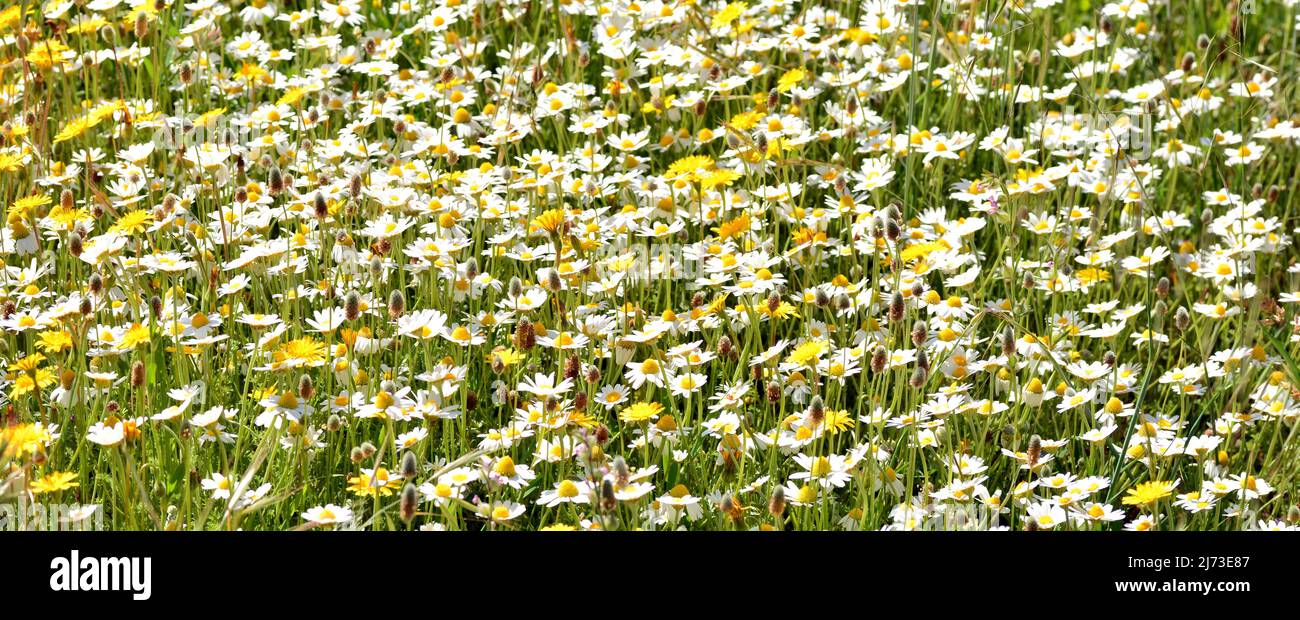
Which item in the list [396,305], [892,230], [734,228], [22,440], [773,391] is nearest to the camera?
[22,440]

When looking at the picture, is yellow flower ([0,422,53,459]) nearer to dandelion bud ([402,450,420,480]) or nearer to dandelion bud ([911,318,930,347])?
dandelion bud ([402,450,420,480])

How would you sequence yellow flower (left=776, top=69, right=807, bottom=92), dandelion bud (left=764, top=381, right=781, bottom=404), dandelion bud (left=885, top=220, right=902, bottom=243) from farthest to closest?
yellow flower (left=776, top=69, right=807, bottom=92), dandelion bud (left=885, top=220, right=902, bottom=243), dandelion bud (left=764, top=381, right=781, bottom=404)

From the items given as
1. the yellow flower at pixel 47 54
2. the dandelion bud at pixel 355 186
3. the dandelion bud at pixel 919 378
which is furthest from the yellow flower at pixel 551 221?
the yellow flower at pixel 47 54

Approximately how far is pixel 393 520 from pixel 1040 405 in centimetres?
116

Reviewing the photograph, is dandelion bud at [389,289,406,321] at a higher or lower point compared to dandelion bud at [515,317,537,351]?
higher

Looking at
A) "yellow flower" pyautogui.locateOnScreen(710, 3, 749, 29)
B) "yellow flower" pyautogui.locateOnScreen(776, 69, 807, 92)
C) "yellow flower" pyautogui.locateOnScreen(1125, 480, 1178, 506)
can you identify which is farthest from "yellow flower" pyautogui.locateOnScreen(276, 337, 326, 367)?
"yellow flower" pyautogui.locateOnScreen(710, 3, 749, 29)

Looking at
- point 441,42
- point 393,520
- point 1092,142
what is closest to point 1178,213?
point 1092,142

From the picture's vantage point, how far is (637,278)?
9.48ft

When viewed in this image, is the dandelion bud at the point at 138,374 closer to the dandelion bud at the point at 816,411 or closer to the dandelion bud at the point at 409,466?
the dandelion bud at the point at 409,466

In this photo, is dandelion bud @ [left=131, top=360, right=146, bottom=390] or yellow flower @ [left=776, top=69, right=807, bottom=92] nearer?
dandelion bud @ [left=131, top=360, right=146, bottom=390]

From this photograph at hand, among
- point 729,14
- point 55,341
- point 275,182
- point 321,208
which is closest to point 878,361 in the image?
point 321,208

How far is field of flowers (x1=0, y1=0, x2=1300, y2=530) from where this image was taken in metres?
2.35

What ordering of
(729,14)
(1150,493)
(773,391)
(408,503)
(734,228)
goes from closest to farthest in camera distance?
(408,503) < (1150,493) < (773,391) < (734,228) < (729,14)

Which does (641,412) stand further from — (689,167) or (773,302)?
(689,167)
